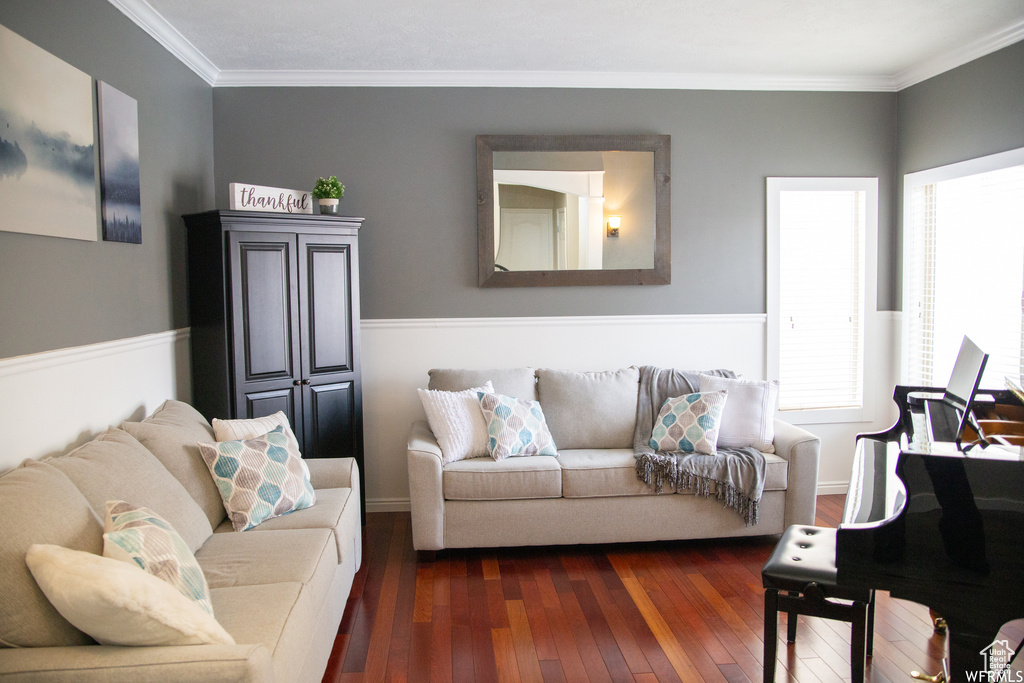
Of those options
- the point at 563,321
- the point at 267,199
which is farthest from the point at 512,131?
the point at 267,199

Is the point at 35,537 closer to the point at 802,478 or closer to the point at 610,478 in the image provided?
the point at 610,478

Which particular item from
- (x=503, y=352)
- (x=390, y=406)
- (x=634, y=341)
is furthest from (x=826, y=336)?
(x=390, y=406)

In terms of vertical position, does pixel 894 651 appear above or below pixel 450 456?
below

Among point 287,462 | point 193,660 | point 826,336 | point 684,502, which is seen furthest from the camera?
point 826,336

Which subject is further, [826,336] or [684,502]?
[826,336]

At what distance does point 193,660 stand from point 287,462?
4.58 feet

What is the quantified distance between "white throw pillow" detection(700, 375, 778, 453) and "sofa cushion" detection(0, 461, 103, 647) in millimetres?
2967

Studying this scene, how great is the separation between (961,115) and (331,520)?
4.03 m

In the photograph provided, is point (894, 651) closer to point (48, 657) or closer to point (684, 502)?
point (684, 502)

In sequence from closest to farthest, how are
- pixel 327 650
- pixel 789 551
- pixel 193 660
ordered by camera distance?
pixel 193 660
pixel 789 551
pixel 327 650

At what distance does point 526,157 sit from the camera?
4398 millimetres

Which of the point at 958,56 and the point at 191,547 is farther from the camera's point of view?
the point at 958,56

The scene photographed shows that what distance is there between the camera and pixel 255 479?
2.87 meters

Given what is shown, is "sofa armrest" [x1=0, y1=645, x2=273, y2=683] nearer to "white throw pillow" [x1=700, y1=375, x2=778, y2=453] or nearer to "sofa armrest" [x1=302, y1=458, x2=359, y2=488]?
"sofa armrest" [x1=302, y1=458, x2=359, y2=488]
